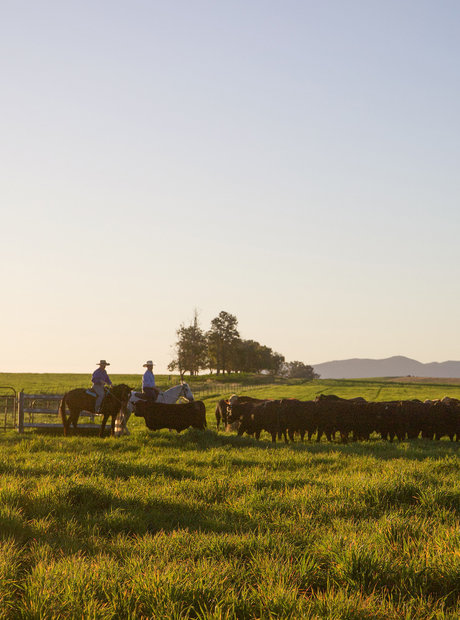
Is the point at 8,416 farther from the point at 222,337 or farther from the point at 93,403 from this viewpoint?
the point at 222,337

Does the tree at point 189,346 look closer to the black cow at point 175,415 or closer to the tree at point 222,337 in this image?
the tree at point 222,337

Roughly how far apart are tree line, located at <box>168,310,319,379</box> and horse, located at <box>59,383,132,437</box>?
76445 mm

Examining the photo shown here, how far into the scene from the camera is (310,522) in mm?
7199

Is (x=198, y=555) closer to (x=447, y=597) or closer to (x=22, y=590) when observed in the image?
(x=22, y=590)

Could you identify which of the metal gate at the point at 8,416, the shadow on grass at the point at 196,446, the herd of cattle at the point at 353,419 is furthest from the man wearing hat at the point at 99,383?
the herd of cattle at the point at 353,419

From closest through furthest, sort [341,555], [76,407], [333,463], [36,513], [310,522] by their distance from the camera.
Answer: [341,555] → [310,522] → [36,513] → [333,463] → [76,407]

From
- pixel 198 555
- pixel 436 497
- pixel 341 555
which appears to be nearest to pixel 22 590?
pixel 198 555

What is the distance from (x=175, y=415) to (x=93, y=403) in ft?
8.89

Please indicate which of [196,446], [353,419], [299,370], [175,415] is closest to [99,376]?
[175,415]

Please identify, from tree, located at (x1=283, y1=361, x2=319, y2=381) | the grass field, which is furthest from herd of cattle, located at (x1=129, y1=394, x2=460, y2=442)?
tree, located at (x1=283, y1=361, x2=319, y2=381)

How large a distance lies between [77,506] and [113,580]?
3476 millimetres

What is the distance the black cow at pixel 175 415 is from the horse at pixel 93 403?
2.78 feet

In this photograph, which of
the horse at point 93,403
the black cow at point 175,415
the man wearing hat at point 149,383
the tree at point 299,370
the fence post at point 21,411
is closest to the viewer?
the horse at point 93,403

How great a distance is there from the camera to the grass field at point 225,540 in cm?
465
